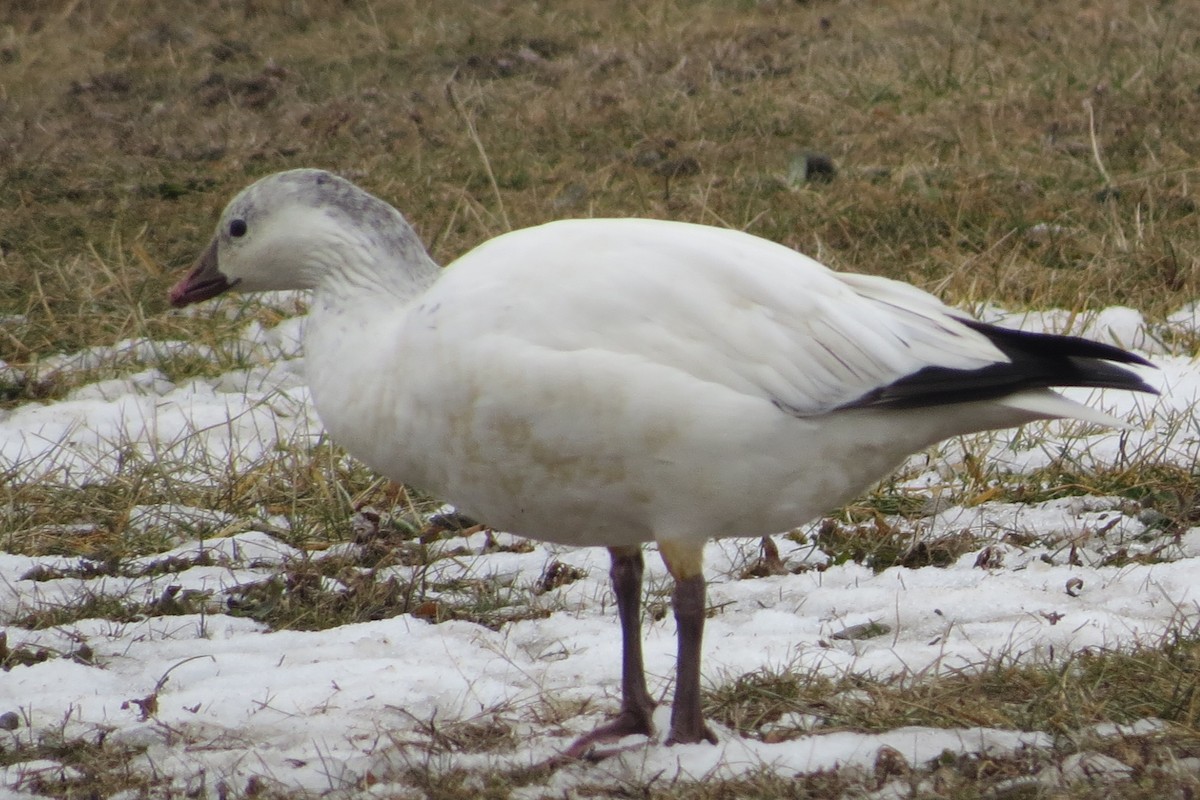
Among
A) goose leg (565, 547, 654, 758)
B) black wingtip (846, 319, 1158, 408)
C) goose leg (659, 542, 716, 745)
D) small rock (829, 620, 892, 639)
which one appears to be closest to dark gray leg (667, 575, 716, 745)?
goose leg (659, 542, 716, 745)

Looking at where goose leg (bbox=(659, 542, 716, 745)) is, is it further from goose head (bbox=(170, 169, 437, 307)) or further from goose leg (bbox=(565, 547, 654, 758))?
goose head (bbox=(170, 169, 437, 307))

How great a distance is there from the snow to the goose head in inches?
35.6

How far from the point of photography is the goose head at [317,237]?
3361 millimetres

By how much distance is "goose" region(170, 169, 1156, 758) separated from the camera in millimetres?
2998

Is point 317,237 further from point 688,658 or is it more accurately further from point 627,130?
point 627,130

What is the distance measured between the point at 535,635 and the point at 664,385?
1122mm

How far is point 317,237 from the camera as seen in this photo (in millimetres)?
3398

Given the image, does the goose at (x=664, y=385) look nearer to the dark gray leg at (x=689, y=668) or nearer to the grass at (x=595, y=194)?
the dark gray leg at (x=689, y=668)

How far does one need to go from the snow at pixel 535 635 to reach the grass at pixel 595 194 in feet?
0.20

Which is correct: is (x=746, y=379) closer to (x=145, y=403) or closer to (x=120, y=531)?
(x=120, y=531)

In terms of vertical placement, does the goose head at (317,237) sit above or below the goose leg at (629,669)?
above

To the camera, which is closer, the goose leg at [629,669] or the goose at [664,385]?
the goose at [664,385]

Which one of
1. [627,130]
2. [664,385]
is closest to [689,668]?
[664,385]

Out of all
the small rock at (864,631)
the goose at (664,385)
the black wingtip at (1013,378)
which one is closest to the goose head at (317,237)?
the goose at (664,385)
